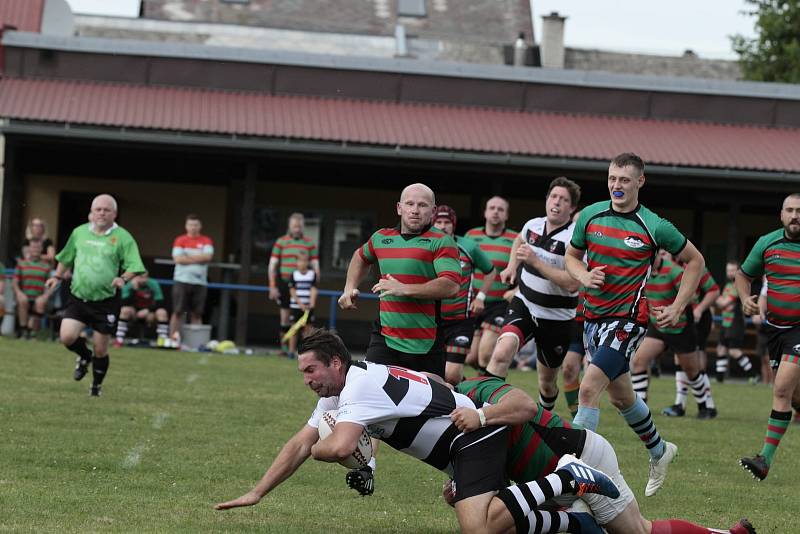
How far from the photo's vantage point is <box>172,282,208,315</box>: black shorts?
20.7 m

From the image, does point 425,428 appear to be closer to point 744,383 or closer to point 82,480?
point 82,480


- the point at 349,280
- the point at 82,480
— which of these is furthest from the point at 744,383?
the point at 82,480

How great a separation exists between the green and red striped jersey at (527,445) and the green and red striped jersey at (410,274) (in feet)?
7.59

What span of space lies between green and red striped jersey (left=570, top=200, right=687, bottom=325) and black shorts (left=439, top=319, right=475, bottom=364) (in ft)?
9.94

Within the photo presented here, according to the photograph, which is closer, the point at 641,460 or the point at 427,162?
the point at 641,460

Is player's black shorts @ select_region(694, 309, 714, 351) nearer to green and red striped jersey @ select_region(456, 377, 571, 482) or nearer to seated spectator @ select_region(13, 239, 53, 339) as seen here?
green and red striped jersey @ select_region(456, 377, 571, 482)

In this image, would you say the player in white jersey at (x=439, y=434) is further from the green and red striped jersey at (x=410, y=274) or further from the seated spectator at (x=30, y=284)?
the seated spectator at (x=30, y=284)

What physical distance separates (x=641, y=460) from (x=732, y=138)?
16.6 metres

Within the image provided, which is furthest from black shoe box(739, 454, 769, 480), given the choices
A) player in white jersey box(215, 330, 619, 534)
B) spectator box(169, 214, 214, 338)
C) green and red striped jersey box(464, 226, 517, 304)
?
spectator box(169, 214, 214, 338)

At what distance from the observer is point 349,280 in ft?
29.5

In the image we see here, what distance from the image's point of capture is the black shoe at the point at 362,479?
258 inches

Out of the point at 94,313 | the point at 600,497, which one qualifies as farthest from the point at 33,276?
the point at 600,497

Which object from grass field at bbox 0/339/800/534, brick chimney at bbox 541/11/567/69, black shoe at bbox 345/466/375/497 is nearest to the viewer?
black shoe at bbox 345/466/375/497

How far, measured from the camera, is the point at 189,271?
2081 cm
